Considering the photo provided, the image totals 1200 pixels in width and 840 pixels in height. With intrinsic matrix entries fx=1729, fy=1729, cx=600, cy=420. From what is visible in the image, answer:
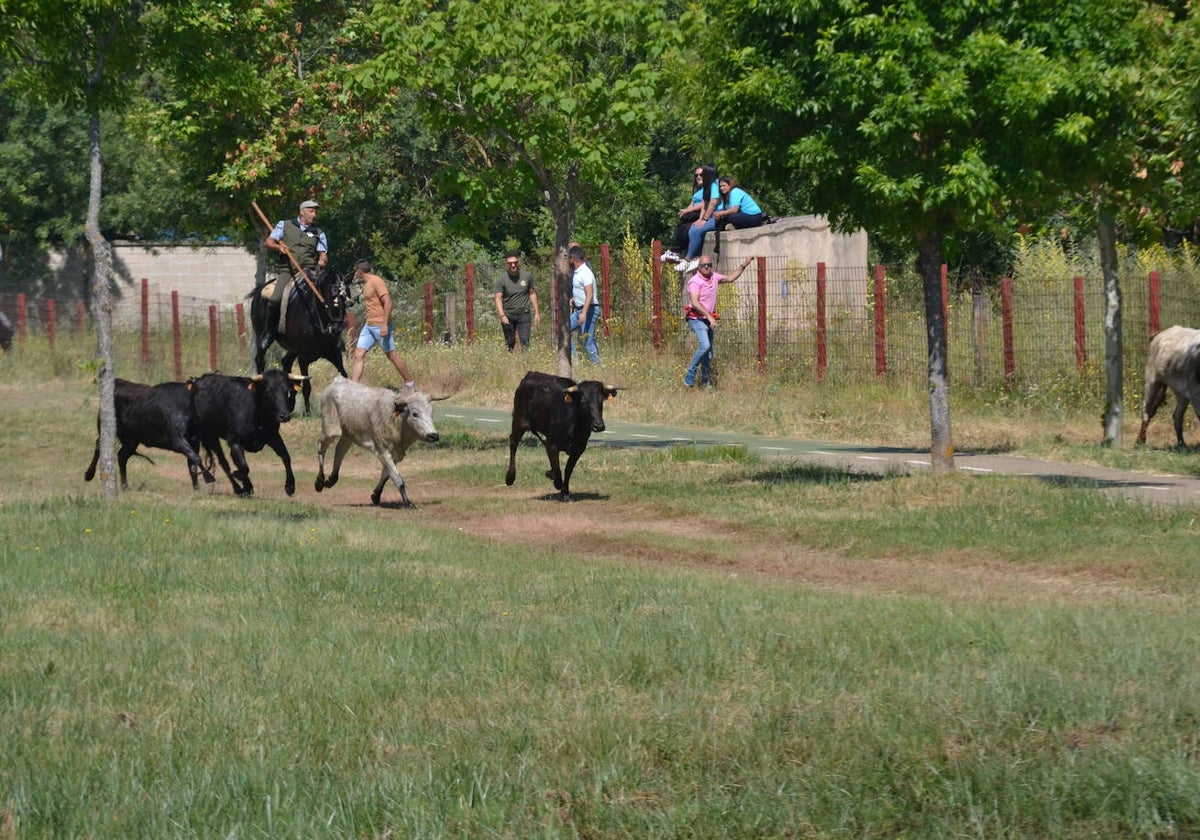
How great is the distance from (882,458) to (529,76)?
638cm

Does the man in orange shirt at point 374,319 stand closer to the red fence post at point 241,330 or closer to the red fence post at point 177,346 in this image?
the red fence post at point 241,330

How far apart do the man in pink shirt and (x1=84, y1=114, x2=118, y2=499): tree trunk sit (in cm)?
1216

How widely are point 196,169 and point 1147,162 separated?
26335mm

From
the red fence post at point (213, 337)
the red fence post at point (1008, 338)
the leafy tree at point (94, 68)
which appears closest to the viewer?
the leafy tree at point (94, 68)

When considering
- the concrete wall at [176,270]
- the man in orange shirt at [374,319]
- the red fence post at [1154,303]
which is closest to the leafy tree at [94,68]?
the man in orange shirt at [374,319]

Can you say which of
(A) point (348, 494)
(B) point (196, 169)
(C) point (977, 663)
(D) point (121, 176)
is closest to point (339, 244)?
(B) point (196, 169)

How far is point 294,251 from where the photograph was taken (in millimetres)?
24500

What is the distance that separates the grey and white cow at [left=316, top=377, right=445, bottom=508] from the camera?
18.0m

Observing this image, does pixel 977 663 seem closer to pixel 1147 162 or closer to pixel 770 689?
pixel 770 689

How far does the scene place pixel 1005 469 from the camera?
1953cm

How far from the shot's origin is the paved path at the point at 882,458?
17.5 meters

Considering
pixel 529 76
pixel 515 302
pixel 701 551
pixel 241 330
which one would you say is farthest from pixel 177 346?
pixel 701 551

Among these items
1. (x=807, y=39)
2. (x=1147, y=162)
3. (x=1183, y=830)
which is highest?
(x=807, y=39)

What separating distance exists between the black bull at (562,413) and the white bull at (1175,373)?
296 inches
